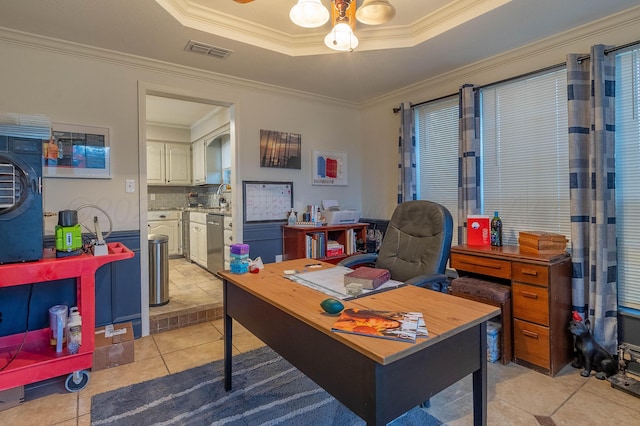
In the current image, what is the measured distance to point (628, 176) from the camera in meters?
2.22

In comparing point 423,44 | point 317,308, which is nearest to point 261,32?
point 423,44

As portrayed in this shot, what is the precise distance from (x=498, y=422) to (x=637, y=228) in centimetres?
162

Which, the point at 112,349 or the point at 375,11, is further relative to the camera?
the point at 112,349

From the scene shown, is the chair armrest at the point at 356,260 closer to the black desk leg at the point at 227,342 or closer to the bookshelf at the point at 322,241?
the black desk leg at the point at 227,342

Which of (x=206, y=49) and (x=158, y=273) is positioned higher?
(x=206, y=49)

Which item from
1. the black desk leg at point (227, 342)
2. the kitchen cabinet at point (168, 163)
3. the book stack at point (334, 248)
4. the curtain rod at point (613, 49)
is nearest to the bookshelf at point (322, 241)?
the book stack at point (334, 248)

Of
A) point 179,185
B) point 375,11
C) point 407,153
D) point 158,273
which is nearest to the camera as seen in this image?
point 375,11

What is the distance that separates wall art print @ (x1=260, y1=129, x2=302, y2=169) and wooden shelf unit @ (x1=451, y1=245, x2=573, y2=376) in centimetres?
226

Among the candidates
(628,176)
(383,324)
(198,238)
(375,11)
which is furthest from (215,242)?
(628,176)

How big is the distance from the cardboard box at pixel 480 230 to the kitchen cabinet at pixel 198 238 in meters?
3.49

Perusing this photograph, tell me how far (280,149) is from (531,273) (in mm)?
2619

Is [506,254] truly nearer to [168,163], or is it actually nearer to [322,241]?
[322,241]

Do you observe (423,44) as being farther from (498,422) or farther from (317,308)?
(498,422)

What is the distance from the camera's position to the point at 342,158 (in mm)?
4184
